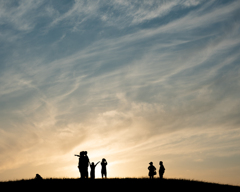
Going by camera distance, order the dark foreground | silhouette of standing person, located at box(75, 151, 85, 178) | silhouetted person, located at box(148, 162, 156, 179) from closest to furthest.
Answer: the dark foreground, silhouette of standing person, located at box(75, 151, 85, 178), silhouetted person, located at box(148, 162, 156, 179)

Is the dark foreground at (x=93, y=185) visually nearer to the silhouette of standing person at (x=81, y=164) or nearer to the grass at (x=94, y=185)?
the grass at (x=94, y=185)

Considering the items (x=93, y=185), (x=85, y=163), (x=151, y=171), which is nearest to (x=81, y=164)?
(x=85, y=163)

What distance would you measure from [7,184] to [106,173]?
38.4 ft

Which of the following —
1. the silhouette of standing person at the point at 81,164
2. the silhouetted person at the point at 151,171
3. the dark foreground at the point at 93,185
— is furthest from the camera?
the silhouetted person at the point at 151,171

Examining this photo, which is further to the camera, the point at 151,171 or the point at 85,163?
the point at 151,171

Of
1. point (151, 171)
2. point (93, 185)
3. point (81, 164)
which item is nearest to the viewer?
point (93, 185)

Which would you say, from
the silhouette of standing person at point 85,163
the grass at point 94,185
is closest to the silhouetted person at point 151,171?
the grass at point 94,185

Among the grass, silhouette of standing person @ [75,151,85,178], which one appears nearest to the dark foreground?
the grass

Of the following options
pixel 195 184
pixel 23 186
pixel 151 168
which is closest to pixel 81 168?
pixel 23 186

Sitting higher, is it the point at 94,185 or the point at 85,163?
the point at 85,163

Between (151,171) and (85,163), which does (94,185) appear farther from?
(151,171)

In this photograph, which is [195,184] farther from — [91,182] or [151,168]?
[91,182]

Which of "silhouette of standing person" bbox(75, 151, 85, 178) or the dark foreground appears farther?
"silhouette of standing person" bbox(75, 151, 85, 178)

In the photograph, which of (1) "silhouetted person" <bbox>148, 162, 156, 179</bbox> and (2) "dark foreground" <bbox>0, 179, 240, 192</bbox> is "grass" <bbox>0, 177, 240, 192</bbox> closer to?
(2) "dark foreground" <bbox>0, 179, 240, 192</bbox>
